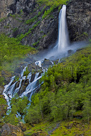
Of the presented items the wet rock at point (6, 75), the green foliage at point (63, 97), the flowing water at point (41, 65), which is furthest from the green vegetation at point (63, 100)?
the wet rock at point (6, 75)

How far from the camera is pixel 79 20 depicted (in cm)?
8531

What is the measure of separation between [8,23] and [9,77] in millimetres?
66063

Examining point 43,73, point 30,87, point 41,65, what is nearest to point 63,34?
point 41,65

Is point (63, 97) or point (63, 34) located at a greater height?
point (63, 34)

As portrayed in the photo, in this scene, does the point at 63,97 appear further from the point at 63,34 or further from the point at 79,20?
the point at 79,20

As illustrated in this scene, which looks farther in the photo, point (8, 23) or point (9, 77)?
point (8, 23)

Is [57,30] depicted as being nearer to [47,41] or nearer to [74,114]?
[47,41]

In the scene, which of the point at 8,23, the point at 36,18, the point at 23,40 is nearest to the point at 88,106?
Result: the point at 23,40

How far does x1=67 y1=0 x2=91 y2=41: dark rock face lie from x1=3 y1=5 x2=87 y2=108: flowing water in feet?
9.17

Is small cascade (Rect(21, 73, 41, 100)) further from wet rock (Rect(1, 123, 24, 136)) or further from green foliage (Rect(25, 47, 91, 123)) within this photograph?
wet rock (Rect(1, 123, 24, 136))

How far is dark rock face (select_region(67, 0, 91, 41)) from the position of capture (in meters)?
84.3

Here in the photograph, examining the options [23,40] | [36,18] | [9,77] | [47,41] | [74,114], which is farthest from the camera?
[36,18]

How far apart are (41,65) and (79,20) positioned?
34.0 meters

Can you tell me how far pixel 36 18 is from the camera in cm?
10781
